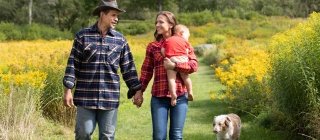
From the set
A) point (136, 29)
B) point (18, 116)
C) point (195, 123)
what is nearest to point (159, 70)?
point (18, 116)

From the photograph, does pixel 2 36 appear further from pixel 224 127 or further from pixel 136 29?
pixel 224 127

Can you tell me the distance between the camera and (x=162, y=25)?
16.5 ft

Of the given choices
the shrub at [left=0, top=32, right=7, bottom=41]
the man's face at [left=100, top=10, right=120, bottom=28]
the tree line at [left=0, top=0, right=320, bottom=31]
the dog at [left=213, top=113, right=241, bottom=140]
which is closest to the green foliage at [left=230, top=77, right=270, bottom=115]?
the dog at [left=213, top=113, right=241, bottom=140]

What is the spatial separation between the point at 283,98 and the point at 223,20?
128ft

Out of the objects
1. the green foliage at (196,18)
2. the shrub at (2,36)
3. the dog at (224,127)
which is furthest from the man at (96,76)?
the green foliage at (196,18)

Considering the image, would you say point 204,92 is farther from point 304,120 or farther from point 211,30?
point 211,30

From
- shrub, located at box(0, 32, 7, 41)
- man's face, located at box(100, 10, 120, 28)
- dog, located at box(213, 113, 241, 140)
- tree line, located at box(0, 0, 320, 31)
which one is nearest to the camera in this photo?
man's face, located at box(100, 10, 120, 28)

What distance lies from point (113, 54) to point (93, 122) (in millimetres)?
672

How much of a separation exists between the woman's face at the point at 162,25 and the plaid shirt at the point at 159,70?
12cm

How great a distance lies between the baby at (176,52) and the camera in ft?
16.1

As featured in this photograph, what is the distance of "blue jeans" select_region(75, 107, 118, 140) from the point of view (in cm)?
467

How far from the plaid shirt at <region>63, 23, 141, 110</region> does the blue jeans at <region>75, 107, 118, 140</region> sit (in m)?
0.07

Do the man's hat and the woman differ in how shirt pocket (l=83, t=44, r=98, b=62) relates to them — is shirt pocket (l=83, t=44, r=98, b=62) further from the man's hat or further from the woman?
the woman

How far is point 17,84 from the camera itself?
7227 mm
